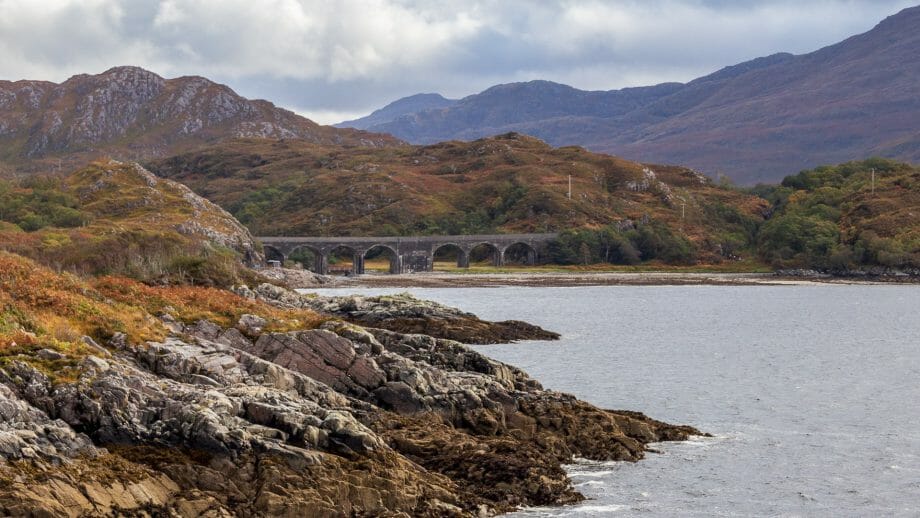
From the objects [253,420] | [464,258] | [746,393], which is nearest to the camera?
[253,420]

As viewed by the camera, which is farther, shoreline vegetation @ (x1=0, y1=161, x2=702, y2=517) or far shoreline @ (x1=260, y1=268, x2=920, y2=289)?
far shoreline @ (x1=260, y1=268, x2=920, y2=289)

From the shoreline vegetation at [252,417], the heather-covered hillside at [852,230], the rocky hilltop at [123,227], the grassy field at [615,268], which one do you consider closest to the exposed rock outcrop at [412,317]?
the rocky hilltop at [123,227]

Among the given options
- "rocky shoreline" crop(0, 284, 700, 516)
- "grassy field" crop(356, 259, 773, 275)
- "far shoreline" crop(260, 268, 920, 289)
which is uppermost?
"grassy field" crop(356, 259, 773, 275)

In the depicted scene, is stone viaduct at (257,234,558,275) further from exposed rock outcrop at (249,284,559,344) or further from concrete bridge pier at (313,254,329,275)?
exposed rock outcrop at (249,284,559,344)

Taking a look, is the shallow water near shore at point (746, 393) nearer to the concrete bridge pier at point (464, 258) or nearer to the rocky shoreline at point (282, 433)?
the rocky shoreline at point (282, 433)

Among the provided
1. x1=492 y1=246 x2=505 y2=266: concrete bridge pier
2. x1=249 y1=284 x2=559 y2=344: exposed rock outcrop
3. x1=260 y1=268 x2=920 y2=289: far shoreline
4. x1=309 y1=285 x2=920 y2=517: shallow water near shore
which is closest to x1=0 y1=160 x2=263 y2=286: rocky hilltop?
x1=249 y1=284 x2=559 y2=344: exposed rock outcrop

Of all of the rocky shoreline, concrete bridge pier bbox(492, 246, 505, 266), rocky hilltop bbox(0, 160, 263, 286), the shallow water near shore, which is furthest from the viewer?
concrete bridge pier bbox(492, 246, 505, 266)


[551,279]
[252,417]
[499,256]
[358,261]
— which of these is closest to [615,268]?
[499,256]

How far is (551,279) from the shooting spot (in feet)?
505

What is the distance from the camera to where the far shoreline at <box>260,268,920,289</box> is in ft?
453

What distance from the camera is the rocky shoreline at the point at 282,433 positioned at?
25.6 metres

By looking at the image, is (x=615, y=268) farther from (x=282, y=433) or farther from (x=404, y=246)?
(x=282, y=433)

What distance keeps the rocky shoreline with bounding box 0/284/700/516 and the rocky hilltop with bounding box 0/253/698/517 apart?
52mm

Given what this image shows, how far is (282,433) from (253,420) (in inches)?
46.4
